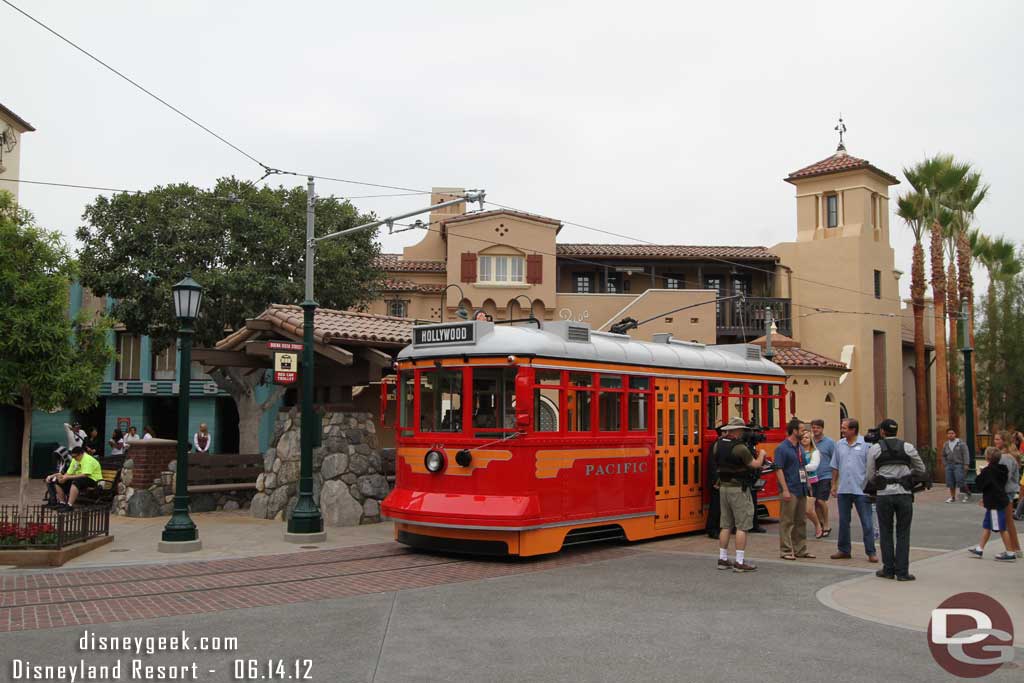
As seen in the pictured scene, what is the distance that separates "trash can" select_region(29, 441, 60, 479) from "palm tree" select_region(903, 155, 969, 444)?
32652 mm

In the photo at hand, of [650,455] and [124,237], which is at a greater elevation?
[124,237]

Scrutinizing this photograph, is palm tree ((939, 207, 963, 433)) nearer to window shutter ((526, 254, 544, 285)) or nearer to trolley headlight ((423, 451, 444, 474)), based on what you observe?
window shutter ((526, 254, 544, 285))

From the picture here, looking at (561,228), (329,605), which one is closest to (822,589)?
(329,605)

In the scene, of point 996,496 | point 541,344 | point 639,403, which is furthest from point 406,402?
point 996,496

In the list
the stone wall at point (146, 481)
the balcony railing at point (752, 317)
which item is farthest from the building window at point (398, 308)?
the stone wall at point (146, 481)

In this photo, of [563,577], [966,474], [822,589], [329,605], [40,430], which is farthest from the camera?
[40,430]

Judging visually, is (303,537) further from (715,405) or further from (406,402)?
(715,405)

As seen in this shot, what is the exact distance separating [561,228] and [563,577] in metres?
30.2

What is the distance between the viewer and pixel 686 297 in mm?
36781

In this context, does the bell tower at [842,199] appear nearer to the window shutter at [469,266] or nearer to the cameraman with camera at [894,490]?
the window shutter at [469,266]

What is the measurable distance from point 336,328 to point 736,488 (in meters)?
8.02

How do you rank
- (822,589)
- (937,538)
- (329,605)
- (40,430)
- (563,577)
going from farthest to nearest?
1. (40,430)
2. (937,538)
3. (563,577)
4. (822,589)
5. (329,605)

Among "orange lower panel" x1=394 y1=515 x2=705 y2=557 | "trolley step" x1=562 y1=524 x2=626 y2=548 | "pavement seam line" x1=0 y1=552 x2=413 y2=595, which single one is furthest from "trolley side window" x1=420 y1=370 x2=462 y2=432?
"trolley step" x1=562 y1=524 x2=626 y2=548

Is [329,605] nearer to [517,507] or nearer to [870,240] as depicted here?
[517,507]
